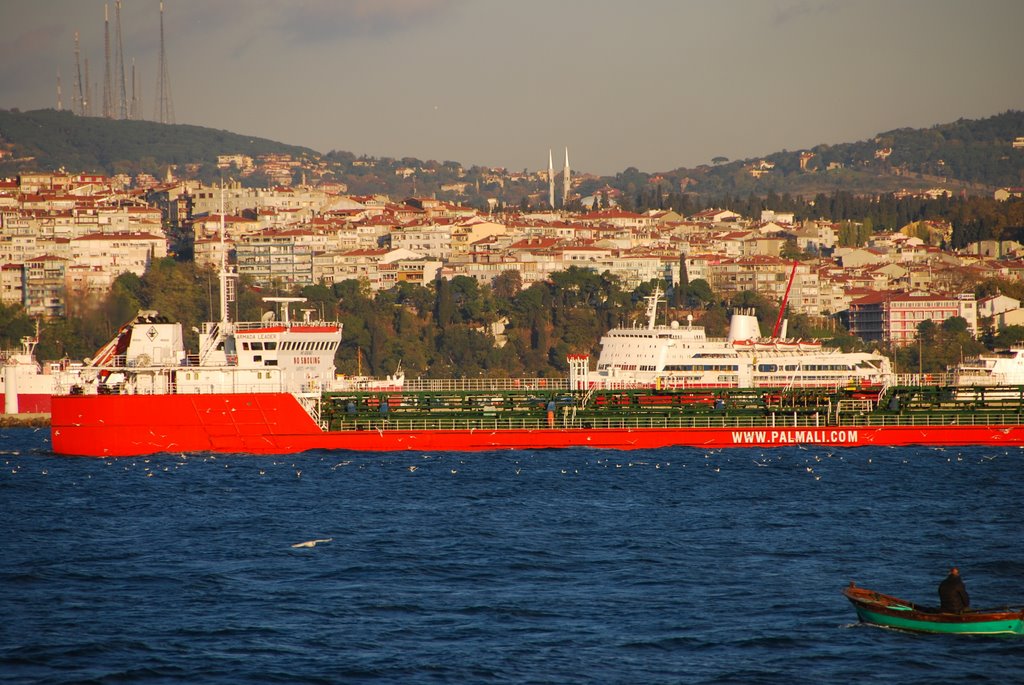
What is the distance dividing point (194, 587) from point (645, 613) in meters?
8.83

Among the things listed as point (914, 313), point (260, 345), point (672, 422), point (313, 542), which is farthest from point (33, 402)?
point (914, 313)

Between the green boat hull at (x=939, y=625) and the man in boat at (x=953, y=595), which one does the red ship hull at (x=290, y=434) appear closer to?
the green boat hull at (x=939, y=625)

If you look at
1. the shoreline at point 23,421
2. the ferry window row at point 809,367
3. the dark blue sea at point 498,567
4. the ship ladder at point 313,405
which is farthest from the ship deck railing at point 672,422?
the shoreline at point 23,421

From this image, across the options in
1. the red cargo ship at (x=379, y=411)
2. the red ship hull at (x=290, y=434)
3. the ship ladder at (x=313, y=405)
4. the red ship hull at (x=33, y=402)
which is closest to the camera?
the red ship hull at (x=290, y=434)

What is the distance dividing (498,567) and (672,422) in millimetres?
22197

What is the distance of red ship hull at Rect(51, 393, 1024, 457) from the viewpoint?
50750mm

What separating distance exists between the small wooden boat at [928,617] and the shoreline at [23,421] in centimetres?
7505

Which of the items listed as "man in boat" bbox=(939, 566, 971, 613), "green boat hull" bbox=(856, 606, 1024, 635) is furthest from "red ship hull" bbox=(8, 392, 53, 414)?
"man in boat" bbox=(939, 566, 971, 613)

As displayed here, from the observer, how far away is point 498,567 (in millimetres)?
31766

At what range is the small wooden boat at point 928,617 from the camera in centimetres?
2522

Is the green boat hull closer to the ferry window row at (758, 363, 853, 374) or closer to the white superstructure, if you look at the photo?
the white superstructure

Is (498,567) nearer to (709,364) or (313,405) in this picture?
(313,405)

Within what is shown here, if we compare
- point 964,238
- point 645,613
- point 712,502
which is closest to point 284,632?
point 645,613

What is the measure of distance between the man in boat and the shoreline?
250ft
